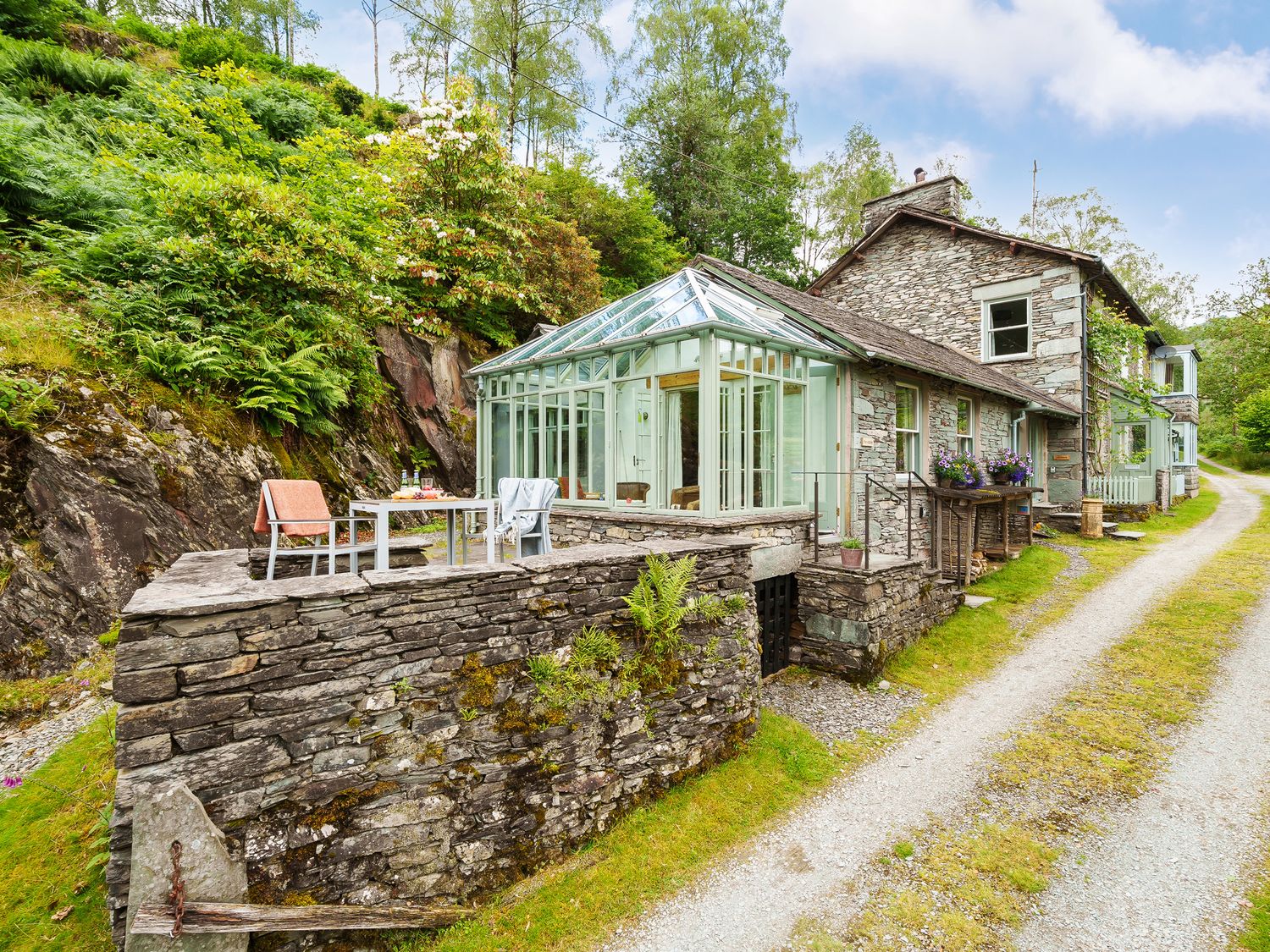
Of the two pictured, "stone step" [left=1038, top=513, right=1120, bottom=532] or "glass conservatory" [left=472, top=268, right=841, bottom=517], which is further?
"stone step" [left=1038, top=513, right=1120, bottom=532]

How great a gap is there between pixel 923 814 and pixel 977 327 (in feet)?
46.3

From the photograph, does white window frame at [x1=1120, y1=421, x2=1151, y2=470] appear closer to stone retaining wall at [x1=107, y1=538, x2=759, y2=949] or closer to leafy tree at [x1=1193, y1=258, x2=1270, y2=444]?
leafy tree at [x1=1193, y1=258, x2=1270, y2=444]

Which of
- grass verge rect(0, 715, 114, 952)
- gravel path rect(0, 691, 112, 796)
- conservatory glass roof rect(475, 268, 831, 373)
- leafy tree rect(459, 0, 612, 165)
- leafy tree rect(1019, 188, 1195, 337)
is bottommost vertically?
grass verge rect(0, 715, 114, 952)

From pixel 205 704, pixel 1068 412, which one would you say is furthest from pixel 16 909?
pixel 1068 412

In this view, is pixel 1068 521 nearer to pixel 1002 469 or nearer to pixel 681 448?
pixel 1002 469

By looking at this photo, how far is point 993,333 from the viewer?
1461cm

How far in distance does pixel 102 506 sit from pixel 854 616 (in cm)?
796

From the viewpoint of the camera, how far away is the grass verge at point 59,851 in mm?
2947

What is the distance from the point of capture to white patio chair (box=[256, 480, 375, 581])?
4410 mm

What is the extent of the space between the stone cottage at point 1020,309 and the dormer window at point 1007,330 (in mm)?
27

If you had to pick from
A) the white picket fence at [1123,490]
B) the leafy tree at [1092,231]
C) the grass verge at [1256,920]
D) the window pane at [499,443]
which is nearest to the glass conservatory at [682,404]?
the window pane at [499,443]

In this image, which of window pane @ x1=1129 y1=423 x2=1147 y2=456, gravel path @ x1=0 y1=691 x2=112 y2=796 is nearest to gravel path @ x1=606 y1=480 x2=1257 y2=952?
gravel path @ x1=0 y1=691 x2=112 y2=796

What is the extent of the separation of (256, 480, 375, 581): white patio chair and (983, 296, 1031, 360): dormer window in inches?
624

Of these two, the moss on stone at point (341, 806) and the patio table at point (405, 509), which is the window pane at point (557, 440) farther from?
the moss on stone at point (341, 806)
